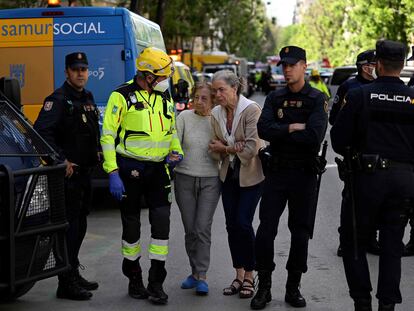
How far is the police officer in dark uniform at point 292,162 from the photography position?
674 cm

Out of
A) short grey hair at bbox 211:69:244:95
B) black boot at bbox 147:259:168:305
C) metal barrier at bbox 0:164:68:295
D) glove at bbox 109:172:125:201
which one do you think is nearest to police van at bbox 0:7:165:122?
short grey hair at bbox 211:69:244:95

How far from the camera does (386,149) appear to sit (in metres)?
6.02

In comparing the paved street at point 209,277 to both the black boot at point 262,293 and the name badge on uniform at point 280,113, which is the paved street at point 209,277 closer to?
the black boot at point 262,293

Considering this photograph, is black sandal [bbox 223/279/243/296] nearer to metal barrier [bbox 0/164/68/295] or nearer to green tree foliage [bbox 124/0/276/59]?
metal barrier [bbox 0/164/68/295]

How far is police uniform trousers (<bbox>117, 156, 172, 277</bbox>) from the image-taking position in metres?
7.06

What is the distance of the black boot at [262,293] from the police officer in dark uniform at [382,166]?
0.98 m

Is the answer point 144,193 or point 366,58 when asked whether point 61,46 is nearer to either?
point 366,58

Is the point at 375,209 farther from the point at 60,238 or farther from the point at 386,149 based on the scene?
the point at 60,238

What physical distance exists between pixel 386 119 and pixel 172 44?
160ft

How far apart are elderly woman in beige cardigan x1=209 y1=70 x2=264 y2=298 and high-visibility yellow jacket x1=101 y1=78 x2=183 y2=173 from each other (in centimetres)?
50

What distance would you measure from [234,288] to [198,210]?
670mm

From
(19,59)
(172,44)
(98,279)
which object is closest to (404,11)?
(172,44)

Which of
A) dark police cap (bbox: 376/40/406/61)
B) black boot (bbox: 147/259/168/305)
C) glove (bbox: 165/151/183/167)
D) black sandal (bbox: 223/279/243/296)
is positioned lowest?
black sandal (bbox: 223/279/243/296)

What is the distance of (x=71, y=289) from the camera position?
285 inches
